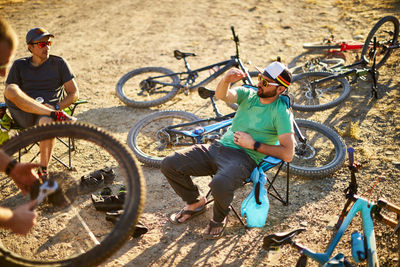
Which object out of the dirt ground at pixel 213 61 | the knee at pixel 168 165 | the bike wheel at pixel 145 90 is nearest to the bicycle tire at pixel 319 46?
the dirt ground at pixel 213 61

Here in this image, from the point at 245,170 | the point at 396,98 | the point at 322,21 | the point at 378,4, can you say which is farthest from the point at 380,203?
the point at 378,4

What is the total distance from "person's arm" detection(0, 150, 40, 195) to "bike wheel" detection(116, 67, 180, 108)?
3.59 m

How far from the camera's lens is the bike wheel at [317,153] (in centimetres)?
431

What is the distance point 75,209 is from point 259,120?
6.55ft

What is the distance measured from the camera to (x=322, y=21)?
993 centimetres

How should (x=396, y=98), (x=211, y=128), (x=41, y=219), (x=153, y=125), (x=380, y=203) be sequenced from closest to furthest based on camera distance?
(x=380, y=203) < (x=41, y=219) < (x=211, y=128) < (x=153, y=125) < (x=396, y=98)

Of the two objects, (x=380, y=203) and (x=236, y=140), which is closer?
(x=380, y=203)

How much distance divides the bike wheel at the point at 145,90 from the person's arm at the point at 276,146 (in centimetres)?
313

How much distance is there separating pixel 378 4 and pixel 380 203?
33.1ft

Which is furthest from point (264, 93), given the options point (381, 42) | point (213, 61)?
point (381, 42)

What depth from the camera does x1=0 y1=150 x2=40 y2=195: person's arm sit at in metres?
2.40

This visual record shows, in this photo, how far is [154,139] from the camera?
522cm

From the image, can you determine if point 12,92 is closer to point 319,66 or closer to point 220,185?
point 220,185

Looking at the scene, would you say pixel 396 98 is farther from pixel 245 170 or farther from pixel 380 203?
pixel 245 170
